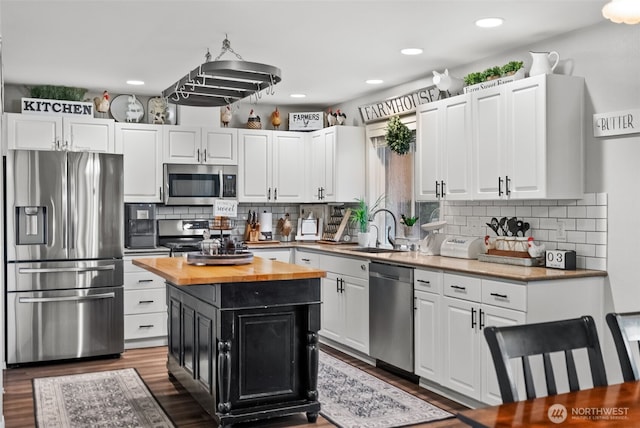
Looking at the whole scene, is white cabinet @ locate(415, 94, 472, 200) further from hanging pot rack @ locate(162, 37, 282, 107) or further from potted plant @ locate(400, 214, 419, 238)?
hanging pot rack @ locate(162, 37, 282, 107)

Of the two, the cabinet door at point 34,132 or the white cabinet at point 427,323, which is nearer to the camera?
the white cabinet at point 427,323

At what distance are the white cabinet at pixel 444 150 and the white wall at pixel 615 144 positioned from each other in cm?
84

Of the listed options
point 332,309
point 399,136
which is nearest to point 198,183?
point 332,309

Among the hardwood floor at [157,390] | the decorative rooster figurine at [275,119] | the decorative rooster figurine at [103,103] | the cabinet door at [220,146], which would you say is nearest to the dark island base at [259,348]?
the hardwood floor at [157,390]

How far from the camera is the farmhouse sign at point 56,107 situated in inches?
231

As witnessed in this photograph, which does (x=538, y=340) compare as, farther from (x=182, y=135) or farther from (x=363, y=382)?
(x=182, y=135)

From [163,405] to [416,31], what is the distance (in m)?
3.05

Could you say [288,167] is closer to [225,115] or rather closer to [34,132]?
[225,115]

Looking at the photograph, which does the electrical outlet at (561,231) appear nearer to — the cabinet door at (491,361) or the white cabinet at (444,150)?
the white cabinet at (444,150)

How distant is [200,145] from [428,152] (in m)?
2.60

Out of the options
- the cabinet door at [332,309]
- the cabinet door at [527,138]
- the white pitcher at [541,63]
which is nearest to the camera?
the cabinet door at [527,138]

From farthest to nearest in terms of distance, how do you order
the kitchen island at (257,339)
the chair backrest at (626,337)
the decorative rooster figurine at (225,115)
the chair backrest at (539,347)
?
the decorative rooster figurine at (225,115), the kitchen island at (257,339), the chair backrest at (626,337), the chair backrest at (539,347)

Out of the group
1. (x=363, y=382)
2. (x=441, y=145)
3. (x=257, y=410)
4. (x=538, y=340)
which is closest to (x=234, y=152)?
(x=441, y=145)

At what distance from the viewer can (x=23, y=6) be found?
12.2ft
